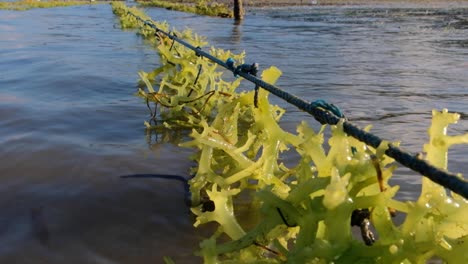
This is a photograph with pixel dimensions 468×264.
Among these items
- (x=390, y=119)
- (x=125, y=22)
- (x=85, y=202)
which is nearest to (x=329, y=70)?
(x=390, y=119)

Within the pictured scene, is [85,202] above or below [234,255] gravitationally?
below

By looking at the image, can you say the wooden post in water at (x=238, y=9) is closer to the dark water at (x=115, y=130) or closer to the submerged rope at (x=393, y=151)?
the dark water at (x=115, y=130)

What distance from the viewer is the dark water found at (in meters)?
2.27

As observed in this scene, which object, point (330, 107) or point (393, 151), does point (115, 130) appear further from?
point (393, 151)

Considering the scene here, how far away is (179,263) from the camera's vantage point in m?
2.07

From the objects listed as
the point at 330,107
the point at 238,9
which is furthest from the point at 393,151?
the point at 238,9

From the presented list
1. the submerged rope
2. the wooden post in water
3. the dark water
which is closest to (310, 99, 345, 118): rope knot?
the submerged rope

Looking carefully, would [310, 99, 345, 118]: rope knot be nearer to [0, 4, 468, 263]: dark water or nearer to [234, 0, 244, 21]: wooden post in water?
[0, 4, 468, 263]: dark water

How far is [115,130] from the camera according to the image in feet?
13.4

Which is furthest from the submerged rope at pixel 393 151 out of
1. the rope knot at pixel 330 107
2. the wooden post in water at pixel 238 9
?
the wooden post in water at pixel 238 9

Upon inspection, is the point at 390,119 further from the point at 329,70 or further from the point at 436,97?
the point at 329,70

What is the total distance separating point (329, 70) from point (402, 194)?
4945 millimetres

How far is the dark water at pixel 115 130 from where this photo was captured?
227 centimetres

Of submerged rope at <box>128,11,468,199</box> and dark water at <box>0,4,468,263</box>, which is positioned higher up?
submerged rope at <box>128,11,468,199</box>
